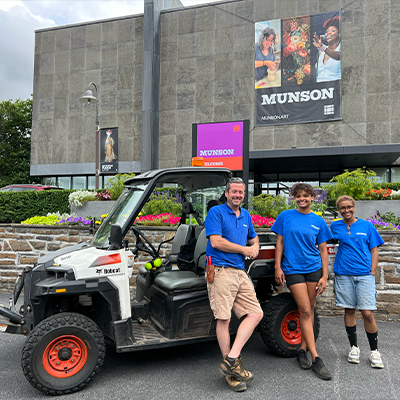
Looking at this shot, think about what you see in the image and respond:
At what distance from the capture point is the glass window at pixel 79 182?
22562mm

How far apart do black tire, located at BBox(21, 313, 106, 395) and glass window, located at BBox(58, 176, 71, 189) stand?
2076cm

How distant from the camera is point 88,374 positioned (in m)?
3.26

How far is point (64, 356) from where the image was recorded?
3.19 meters

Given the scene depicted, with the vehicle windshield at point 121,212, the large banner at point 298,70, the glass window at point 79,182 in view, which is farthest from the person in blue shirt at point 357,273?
the glass window at point 79,182

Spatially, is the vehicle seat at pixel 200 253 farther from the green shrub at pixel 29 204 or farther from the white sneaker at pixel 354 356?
the green shrub at pixel 29 204

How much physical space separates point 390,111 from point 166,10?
13.1 meters

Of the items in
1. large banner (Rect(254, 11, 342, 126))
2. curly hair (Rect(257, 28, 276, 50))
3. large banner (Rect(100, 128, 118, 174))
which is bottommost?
large banner (Rect(100, 128, 118, 174))

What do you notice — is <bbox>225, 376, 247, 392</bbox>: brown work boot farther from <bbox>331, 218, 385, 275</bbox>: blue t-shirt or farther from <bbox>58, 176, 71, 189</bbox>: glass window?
<bbox>58, 176, 71, 189</bbox>: glass window

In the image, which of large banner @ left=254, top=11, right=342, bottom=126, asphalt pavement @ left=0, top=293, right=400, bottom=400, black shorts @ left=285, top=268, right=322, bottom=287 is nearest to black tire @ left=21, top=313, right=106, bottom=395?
asphalt pavement @ left=0, top=293, right=400, bottom=400

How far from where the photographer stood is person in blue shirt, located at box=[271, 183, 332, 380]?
3.69 meters

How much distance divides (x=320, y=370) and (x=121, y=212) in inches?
97.6

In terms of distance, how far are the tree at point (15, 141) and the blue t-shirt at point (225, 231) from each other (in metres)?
25.8

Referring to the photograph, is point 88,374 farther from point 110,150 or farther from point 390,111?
point 110,150

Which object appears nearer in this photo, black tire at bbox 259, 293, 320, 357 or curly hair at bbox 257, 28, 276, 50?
black tire at bbox 259, 293, 320, 357
